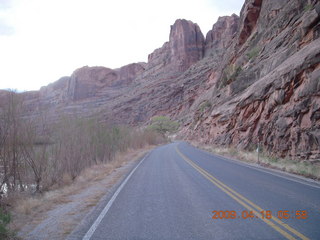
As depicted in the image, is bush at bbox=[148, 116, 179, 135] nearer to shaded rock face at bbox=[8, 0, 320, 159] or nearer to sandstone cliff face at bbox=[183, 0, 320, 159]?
shaded rock face at bbox=[8, 0, 320, 159]

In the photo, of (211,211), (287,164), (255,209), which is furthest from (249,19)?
(211,211)

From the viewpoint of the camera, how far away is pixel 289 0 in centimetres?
2698

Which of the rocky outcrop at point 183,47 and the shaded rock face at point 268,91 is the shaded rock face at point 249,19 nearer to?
the shaded rock face at point 268,91

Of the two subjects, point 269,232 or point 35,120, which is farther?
point 35,120

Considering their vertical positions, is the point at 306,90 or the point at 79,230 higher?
the point at 306,90

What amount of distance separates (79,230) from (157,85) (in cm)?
9667

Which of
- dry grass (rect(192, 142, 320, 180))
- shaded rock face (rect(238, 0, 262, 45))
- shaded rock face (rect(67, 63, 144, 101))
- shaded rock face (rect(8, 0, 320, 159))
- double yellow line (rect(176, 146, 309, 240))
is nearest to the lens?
double yellow line (rect(176, 146, 309, 240))

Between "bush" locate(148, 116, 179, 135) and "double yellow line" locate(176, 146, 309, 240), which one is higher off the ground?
"bush" locate(148, 116, 179, 135)

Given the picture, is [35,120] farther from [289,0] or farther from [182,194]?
[289,0]

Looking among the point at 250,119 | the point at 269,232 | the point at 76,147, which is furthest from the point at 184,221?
the point at 250,119

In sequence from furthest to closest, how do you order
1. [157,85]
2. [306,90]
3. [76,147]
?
[157,85], [306,90], [76,147]
